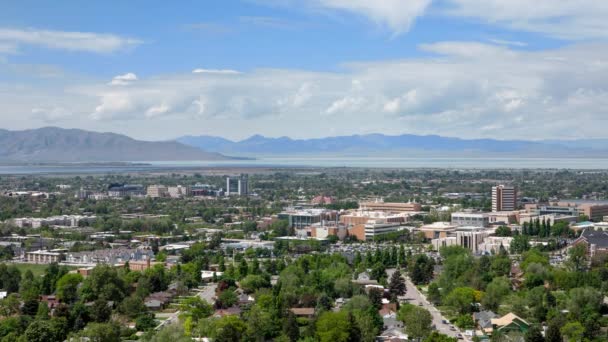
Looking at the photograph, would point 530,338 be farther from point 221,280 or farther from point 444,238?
point 444,238

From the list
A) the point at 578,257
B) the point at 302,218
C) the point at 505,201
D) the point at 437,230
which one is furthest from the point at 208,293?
the point at 505,201

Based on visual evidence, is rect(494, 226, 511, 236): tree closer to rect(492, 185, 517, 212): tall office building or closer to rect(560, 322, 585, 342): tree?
rect(492, 185, 517, 212): tall office building

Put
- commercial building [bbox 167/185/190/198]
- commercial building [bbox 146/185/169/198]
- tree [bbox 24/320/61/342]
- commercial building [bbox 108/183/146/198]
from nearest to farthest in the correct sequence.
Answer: tree [bbox 24/320/61/342] < commercial building [bbox 146/185/169/198] < commercial building [bbox 167/185/190/198] < commercial building [bbox 108/183/146/198]

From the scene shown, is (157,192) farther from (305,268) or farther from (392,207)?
(305,268)

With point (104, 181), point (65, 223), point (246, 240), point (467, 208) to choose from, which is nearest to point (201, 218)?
point (65, 223)

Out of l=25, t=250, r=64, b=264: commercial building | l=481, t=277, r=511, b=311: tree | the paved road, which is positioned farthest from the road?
l=25, t=250, r=64, b=264: commercial building
